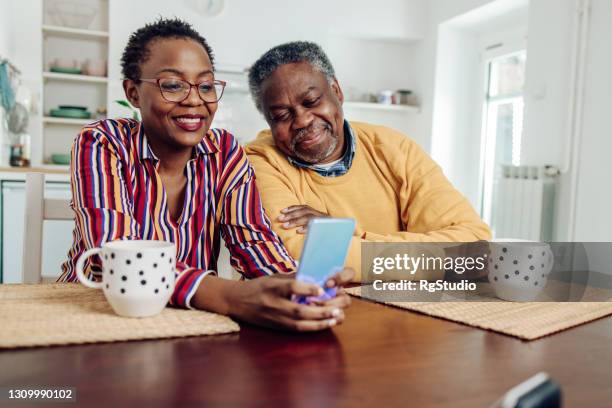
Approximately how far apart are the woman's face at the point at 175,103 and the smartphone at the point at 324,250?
503 mm

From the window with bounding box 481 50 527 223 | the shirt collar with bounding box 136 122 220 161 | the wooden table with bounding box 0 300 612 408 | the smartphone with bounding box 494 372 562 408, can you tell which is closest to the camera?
the smartphone with bounding box 494 372 562 408

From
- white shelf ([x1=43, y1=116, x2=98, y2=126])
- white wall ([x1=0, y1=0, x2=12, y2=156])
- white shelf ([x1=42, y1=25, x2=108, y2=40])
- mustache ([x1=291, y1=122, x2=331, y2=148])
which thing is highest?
white shelf ([x1=42, y1=25, x2=108, y2=40])

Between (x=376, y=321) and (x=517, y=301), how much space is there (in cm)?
27

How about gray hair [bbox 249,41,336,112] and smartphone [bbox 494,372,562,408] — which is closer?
smartphone [bbox 494,372,562,408]

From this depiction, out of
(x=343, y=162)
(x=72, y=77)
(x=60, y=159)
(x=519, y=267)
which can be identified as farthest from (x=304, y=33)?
(x=519, y=267)

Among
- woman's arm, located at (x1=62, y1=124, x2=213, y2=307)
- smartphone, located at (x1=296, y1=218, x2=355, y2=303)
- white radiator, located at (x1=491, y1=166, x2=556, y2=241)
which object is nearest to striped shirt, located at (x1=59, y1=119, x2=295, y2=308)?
woman's arm, located at (x1=62, y1=124, x2=213, y2=307)

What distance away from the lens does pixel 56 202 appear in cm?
127

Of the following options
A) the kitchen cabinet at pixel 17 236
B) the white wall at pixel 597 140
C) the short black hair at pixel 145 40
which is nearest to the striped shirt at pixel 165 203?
the short black hair at pixel 145 40

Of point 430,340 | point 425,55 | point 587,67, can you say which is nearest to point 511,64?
point 425,55

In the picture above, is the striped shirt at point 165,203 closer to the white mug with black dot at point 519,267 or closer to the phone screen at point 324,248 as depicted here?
the phone screen at point 324,248

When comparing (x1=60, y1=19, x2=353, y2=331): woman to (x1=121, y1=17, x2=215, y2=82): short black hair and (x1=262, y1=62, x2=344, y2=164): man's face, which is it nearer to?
(x1=121, y1=17, x2=215, y2=82): short black hair

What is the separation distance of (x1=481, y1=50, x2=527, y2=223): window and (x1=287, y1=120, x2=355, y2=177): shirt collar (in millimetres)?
2673

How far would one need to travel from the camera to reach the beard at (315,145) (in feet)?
4.69

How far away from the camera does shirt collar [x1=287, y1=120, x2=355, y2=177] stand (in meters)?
1.49
